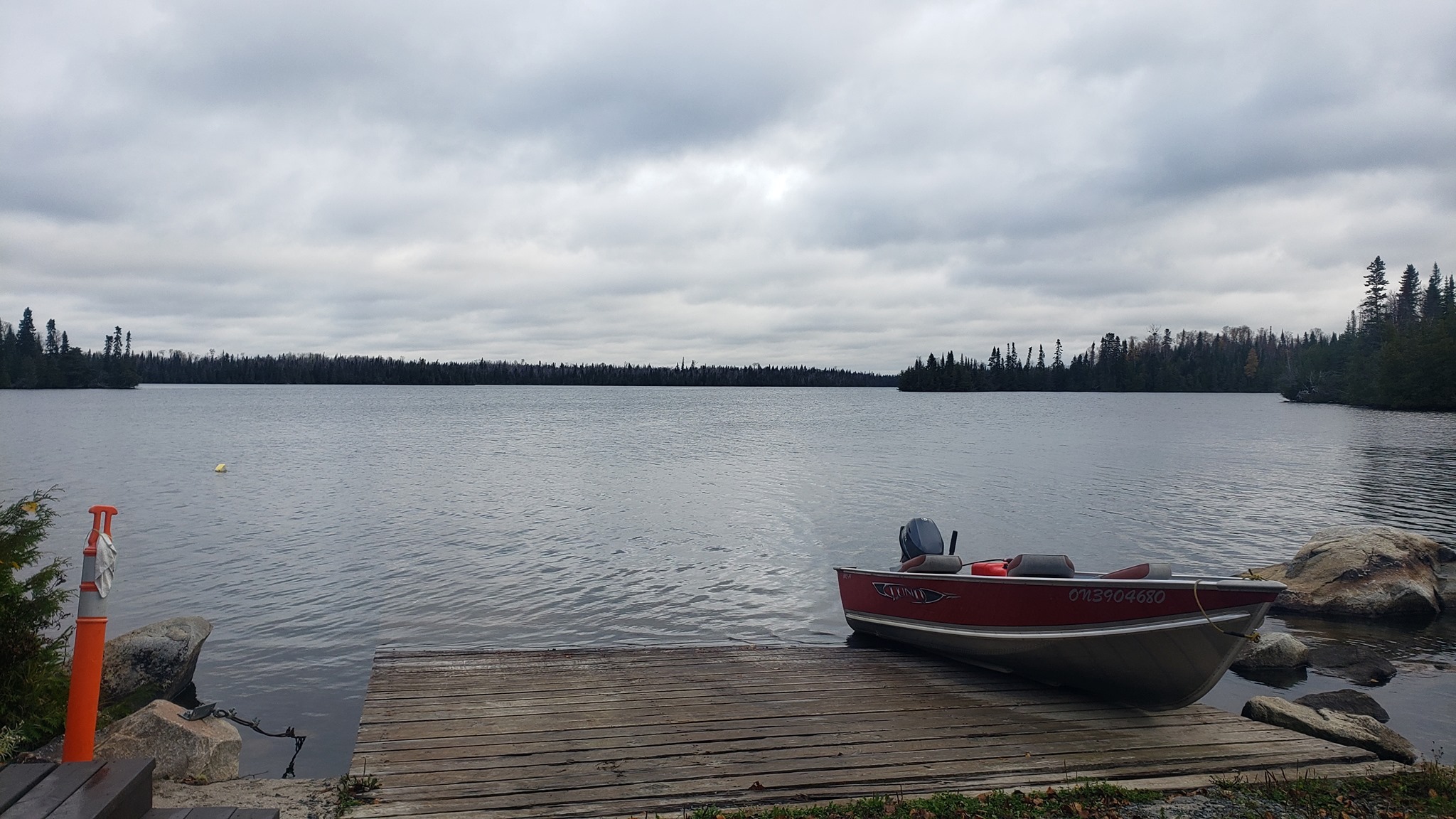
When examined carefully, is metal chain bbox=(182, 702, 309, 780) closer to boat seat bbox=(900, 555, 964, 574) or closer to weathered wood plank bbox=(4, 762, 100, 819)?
weathered wood plank bbox=(4, 762, 100, 819)

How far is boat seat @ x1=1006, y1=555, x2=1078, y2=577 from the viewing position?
855 centimetres

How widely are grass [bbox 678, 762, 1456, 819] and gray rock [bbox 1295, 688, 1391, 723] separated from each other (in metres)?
4.32

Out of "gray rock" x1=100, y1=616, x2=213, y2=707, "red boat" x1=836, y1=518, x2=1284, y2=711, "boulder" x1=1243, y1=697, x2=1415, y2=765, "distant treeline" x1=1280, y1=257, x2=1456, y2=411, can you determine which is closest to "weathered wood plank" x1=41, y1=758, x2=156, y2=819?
"gray rock" x1=100, y1=616, x2=213, y2=707

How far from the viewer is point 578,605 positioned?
15180 mm

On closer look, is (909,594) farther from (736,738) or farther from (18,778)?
(18,778)

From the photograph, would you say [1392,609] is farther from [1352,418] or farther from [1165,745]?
[1352,418]

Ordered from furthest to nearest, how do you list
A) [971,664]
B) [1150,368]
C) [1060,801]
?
[1150,368] → [971,664] → [1060,801]

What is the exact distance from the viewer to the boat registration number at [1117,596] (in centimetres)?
746

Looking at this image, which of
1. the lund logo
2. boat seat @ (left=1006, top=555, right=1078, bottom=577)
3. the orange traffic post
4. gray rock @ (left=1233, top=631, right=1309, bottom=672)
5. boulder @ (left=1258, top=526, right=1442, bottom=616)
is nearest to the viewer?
the orange traffic post

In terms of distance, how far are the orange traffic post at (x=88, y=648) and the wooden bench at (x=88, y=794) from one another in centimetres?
33

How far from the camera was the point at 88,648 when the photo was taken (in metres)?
4.82

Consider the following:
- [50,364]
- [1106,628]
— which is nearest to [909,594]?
[1106,628]

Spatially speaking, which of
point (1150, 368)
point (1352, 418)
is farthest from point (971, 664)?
point (1150, 368)

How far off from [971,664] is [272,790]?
7.12m
